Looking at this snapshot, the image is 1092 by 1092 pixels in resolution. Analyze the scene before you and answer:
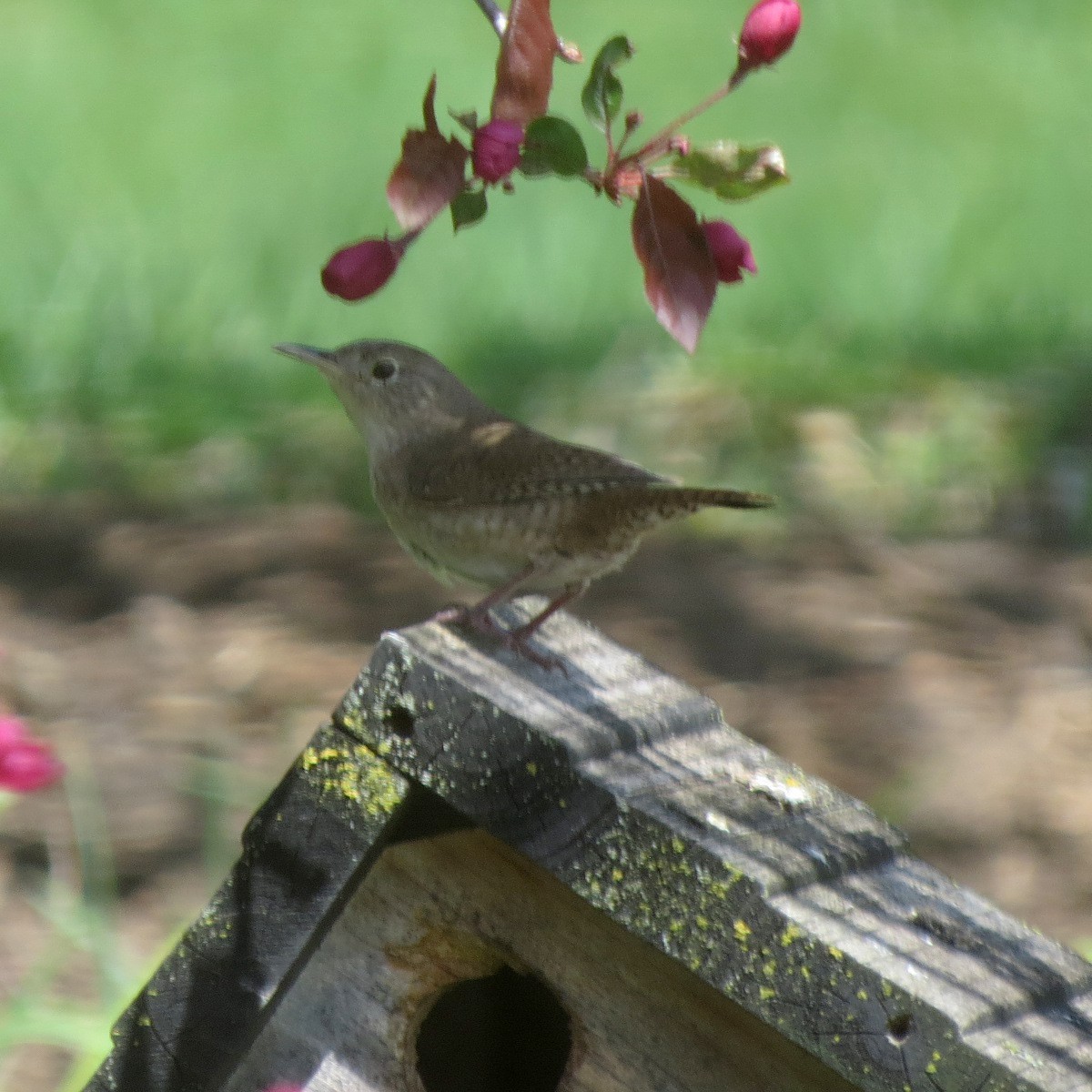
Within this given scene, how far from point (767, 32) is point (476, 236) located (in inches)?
234

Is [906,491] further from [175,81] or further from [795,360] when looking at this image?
[175,81]

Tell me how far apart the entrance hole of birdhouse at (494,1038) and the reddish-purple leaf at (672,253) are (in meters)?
1.03

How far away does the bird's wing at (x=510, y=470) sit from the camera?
270cm

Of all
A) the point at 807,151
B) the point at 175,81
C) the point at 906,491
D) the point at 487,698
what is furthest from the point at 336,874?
the point at 175,81

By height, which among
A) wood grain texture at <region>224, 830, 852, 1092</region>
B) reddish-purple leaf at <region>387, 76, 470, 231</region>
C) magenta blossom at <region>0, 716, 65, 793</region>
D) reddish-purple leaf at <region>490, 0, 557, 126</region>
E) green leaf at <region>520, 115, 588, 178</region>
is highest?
reddish-purple leaf at <region>490, 0, 557, 126</region>

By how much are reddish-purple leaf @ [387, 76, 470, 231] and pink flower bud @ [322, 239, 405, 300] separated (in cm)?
10

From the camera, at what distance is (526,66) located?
5.68 feet

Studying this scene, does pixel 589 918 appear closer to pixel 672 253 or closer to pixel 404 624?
pixel 672 253

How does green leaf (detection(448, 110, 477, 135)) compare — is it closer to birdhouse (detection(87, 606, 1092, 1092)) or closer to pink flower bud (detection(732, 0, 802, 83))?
pink flower bud (detection(732, 0, 802, 83))

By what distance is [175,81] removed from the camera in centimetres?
920

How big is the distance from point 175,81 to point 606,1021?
780 centimetres

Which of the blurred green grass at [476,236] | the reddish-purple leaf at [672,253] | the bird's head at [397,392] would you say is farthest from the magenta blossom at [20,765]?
the blurred green grass at [476,236]

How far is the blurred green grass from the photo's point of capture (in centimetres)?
591

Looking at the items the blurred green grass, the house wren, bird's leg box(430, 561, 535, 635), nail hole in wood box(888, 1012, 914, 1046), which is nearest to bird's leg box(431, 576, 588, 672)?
bird's leg box(430, 561, 535, 635)
